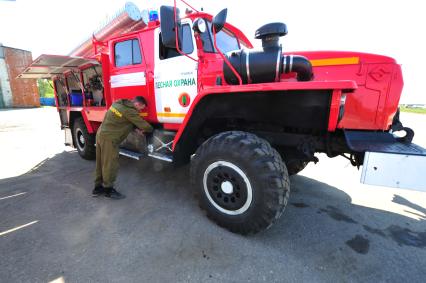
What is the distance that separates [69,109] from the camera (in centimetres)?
529

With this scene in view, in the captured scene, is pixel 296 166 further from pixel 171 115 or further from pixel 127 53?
pixel 127 53

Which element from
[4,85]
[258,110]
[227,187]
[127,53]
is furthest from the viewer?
[4,85]

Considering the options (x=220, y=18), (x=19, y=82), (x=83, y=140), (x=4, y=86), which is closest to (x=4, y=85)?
(x=4, y=86)

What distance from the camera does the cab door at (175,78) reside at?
3.06 m

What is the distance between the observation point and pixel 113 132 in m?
3.34

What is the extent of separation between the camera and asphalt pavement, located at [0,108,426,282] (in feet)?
6.52

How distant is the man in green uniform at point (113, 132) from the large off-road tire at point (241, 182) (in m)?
1.23

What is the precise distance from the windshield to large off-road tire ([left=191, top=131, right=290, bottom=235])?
1.30m

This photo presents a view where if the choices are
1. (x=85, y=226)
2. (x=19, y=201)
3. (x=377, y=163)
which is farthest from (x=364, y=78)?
(x=19, y=201)

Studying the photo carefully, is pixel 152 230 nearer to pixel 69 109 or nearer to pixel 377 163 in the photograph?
pixel 377 163

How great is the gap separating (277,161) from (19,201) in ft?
11.6

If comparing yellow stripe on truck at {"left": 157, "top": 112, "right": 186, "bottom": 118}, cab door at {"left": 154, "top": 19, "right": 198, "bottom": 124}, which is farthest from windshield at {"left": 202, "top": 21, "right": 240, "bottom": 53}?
yellow stripe on truck at {"left": 157, "top": 112, "right": 186, "bottom": 118}

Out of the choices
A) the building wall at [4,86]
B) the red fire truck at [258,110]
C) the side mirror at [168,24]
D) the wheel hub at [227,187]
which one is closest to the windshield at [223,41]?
the red fire truck at [258,110]

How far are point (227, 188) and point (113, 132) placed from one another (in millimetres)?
1902
